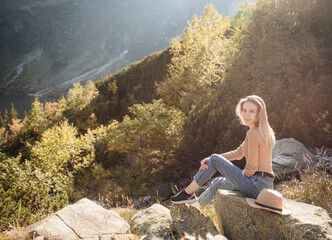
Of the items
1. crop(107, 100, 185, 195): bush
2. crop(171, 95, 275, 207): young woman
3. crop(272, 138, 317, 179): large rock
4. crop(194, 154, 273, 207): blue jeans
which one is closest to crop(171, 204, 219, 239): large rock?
crop(171, 95, 275, 207): young woman

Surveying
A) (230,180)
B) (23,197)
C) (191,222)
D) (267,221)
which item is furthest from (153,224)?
(23,197)

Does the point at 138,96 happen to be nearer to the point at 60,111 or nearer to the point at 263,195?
the point at 60,111

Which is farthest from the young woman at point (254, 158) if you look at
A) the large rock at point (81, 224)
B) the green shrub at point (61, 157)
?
the green shrub at point (61, 157)

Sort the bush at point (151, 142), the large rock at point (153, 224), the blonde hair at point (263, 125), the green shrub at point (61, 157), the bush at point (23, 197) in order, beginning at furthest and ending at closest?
the green shrub at point (61, 157) < the bush at point (151, 142) < the bush at point (23, 197) < the large rock at point (153, 224) < the blonde hair at point (263, 125)

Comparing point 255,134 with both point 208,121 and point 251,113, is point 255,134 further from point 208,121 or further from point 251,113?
point 208,121

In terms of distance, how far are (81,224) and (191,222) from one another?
174 centimetres

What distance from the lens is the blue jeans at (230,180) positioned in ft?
7.96

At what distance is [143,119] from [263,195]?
300 inches

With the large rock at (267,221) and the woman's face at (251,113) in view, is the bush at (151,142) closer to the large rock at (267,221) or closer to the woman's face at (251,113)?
the large rock at (267,221)

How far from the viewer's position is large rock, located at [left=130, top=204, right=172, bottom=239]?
2730 mm

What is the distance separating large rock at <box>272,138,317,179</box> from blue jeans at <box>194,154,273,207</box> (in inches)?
112

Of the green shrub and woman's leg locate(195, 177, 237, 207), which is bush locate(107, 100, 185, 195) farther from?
woman's leg locate(195, 177, 237, 207)

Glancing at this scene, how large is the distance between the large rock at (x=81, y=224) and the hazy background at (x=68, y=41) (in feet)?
419

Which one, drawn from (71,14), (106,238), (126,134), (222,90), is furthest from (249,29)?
(71,14)
